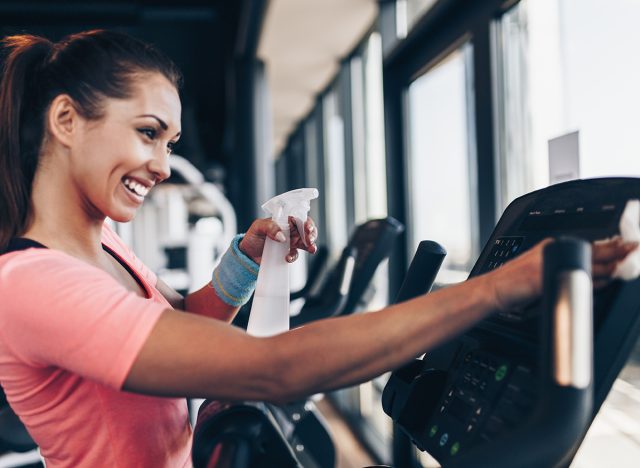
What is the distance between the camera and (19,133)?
985mm

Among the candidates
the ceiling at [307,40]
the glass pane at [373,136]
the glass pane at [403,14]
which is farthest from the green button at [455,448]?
the ceiling at [307,40]

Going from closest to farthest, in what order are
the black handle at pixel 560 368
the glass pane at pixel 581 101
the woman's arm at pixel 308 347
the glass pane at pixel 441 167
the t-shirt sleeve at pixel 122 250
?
the black handle at pixel 560 368
the woman's arm at pixel 308 347
the t-shirt sleeve at pixel 122 250
the glass pane at pixel 581 101
the glass pane at pixel 441 167

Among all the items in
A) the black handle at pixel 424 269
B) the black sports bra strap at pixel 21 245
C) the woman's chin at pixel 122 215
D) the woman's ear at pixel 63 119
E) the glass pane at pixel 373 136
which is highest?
the glass pane at pixel 373 136

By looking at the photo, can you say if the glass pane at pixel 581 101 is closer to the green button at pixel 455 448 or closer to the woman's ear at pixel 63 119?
the green button at pixel 455 448

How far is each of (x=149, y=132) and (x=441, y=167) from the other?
1828mm

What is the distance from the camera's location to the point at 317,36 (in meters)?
4.22

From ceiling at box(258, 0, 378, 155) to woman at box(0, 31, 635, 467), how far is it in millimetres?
2792

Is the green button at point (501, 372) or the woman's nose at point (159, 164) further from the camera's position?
the woman's nose at point (159, 164)

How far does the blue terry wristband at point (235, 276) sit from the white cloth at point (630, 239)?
77cm

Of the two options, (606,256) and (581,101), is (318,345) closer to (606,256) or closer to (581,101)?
(606,256)

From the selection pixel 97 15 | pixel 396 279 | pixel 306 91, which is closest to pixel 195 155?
pixel 306 91

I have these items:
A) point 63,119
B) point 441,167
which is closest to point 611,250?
point 63,119

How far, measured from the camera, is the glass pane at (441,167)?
2.37m

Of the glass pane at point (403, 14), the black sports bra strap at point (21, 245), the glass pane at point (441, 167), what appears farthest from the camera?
the glass pane at point (403, 14)
